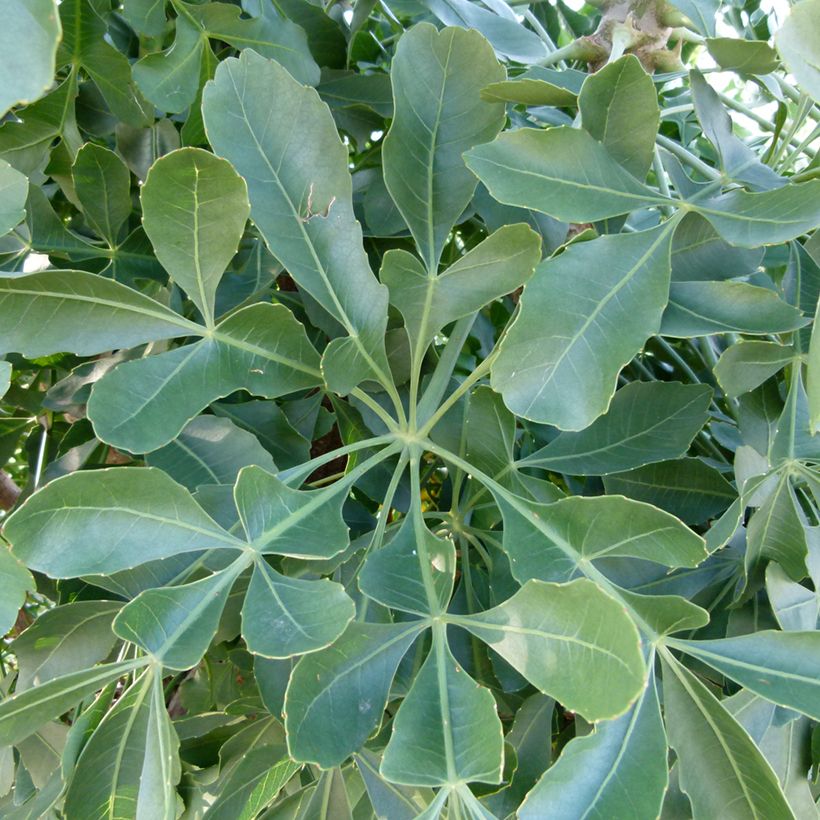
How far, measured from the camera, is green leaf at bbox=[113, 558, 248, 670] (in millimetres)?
Answer: 339

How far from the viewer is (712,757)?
37cm

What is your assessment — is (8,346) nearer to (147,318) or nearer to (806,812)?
(147,318)

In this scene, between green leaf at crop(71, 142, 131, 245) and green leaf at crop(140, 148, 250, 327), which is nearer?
green leaf at crop(140, 148, 250, 327)

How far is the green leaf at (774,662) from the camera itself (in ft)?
1.15

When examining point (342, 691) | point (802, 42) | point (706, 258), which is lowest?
point (342, 691)

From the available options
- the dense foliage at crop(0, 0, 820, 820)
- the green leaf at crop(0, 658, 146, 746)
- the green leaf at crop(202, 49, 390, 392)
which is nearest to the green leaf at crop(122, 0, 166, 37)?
the dense foliage at crop(0, 0, 820, 820)

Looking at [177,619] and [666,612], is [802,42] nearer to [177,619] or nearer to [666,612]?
[666,612]

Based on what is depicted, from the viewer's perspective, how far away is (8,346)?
1.21 feet

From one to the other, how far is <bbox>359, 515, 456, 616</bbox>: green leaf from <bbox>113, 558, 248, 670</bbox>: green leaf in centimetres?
6

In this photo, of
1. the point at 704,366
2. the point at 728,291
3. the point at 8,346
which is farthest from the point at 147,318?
the point at 704,366

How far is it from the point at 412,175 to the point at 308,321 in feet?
0.53

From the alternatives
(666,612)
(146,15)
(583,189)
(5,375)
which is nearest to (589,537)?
(666,612)

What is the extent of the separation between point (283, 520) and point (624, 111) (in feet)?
0.78

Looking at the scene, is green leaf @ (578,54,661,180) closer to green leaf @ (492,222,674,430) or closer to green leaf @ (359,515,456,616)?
green leaf @ (492,222,674,430)
